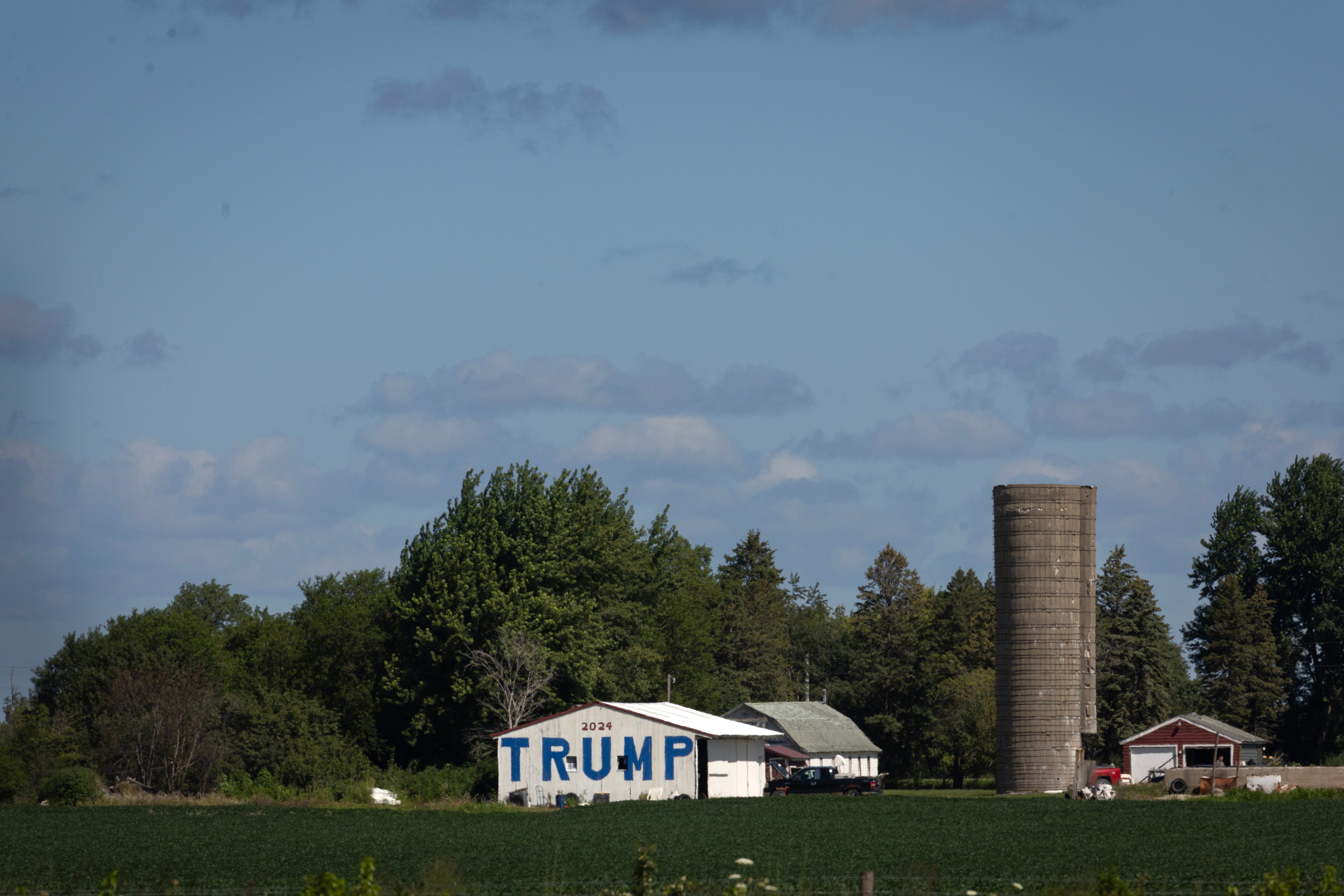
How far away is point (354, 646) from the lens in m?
73.1

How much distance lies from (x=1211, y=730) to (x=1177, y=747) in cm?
189

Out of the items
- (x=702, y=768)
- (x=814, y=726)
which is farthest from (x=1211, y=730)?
(x=702, y=768)

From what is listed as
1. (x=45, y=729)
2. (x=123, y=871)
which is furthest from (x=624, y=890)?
(x=45, y=729)

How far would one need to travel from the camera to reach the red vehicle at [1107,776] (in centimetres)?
6109

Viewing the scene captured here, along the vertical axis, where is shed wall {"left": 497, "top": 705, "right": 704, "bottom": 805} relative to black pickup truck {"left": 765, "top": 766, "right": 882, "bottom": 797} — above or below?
above

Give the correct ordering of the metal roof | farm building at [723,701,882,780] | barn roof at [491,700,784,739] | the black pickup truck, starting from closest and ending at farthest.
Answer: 1. barn roof at [491,700,784,739]
2. the black pickup truck
3. farm building at [723,701,882,780]
4. the metal roof

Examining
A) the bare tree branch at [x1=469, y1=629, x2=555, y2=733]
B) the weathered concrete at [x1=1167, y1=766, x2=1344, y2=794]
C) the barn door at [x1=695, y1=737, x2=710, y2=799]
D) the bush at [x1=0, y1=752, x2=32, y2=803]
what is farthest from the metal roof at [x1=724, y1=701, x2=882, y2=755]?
the bush at [x1=0, y1=752, x2=32, y2=803]

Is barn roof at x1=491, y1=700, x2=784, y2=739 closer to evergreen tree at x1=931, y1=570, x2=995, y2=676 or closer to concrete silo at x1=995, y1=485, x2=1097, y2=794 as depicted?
concrete silo at x1=995, y1=485, x2=1097, y2=794

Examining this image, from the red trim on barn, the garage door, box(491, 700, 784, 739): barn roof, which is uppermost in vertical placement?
box(491, 700, 784, 739): barn roof

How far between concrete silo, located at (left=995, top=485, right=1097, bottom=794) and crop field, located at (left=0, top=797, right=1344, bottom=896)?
950 cm

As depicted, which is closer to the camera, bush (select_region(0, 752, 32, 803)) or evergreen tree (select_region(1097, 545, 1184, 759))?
bush (select_region(0, 752, 32, 803))

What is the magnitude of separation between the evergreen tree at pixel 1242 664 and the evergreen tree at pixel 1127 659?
578cm

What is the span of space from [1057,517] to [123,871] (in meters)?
43.1

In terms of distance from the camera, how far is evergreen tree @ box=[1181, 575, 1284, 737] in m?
89.1
